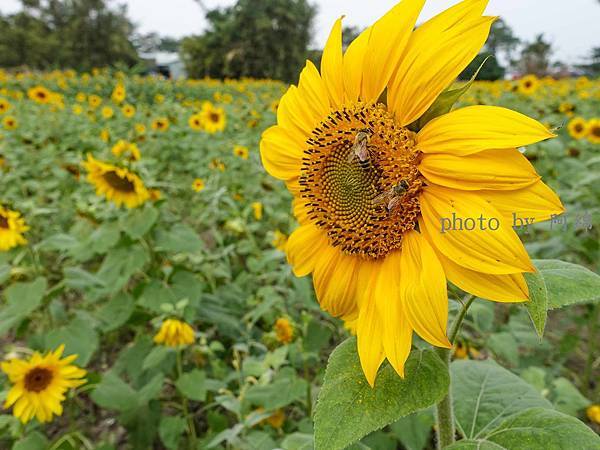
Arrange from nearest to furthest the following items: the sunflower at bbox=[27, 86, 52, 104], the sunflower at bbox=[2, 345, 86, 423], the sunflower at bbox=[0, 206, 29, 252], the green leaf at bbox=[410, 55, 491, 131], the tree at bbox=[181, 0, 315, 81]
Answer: the green leaf at bbox=[410, 55, 491, 131], the sunflower at bbox=[2, 345, 86, 423], the sunflower at bbox=[0, 206, 29, 252], the sunflower at bbox=[27, 86, 52, 104], the tree at bbox=[181, 0, 315, 81]

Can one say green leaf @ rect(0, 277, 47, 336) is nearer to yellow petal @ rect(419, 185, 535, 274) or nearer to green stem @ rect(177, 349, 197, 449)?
green stem @ rect(177, 349, 197, 449)

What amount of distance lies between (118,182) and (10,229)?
486 millimetres

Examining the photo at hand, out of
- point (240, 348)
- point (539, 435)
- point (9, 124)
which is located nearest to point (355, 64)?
point (539, 435)

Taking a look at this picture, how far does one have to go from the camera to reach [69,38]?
2741cm

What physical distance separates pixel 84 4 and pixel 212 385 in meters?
31.3

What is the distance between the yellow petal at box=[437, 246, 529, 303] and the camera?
669 mm

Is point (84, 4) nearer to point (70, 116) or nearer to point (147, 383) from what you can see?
point (70, 116)

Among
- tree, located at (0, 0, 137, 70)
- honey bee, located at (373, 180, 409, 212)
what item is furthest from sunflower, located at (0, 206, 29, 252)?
tree, located at (0, 0, 137, 70)

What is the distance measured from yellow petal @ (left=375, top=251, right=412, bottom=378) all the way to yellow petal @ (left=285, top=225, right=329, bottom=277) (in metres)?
0.16

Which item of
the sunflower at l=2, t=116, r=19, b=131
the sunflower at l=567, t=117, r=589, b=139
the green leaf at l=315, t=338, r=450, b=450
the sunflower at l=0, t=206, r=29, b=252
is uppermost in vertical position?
the green leaf at l=315, t=338, r=450, b=450

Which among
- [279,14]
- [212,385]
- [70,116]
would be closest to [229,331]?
[212,385]

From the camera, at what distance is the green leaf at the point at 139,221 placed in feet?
7.02

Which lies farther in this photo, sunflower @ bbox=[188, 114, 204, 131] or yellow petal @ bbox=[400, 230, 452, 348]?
sunflower @ bbox=[188, 114, 204, 131]

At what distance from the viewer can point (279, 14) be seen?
2391cm
